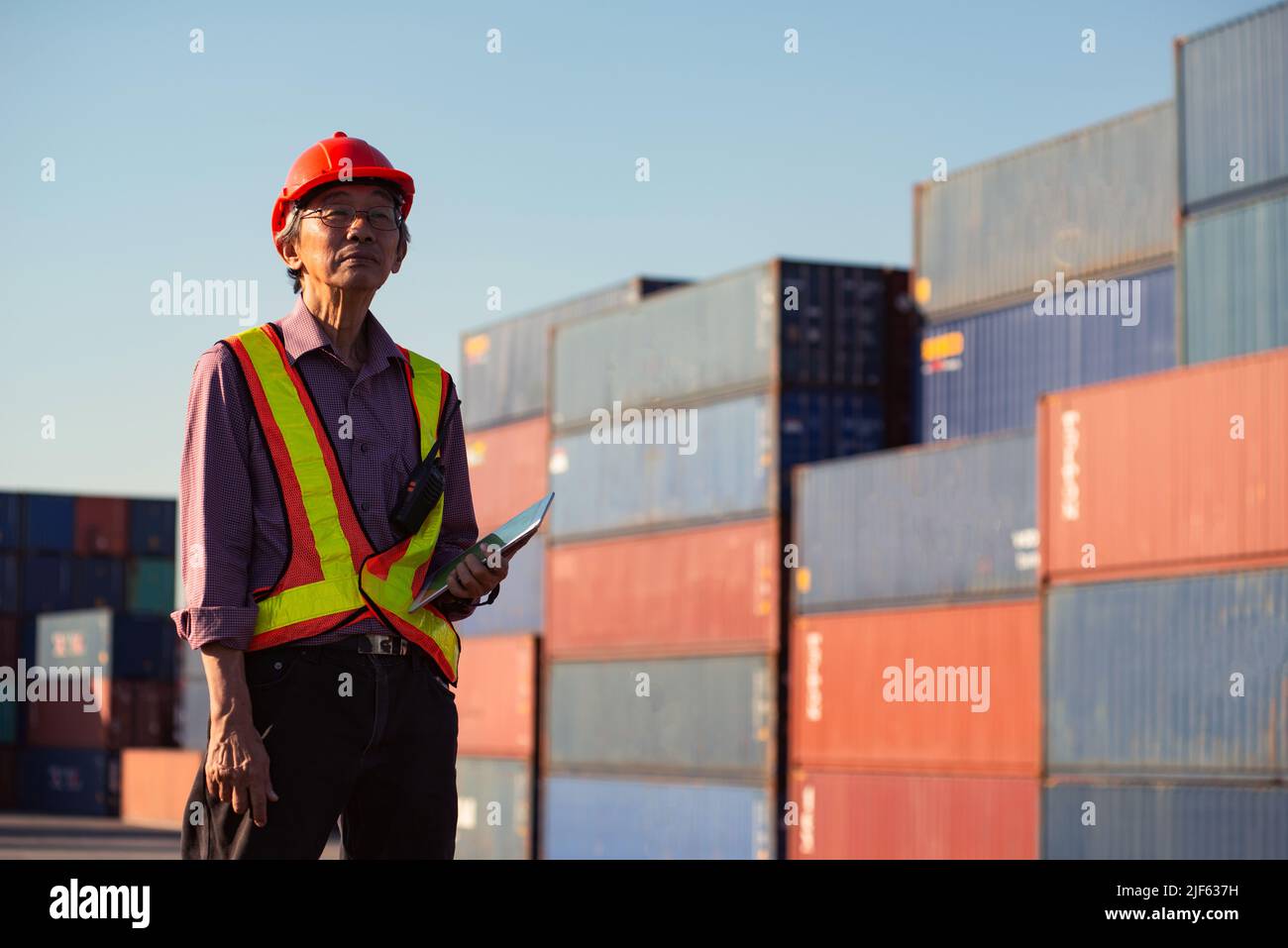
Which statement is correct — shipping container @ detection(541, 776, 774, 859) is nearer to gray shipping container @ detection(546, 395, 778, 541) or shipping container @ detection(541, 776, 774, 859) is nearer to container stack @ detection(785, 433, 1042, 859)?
container stack @ detection(785, 433, 1042, 859)

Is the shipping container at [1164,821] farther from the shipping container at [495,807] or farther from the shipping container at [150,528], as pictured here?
the shipping container at [150,528]

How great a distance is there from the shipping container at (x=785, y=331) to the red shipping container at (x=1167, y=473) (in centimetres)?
780

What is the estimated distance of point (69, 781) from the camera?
2849 inches

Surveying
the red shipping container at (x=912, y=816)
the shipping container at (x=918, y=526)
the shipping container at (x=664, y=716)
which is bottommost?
the red shipping container at (x=912, y=816)

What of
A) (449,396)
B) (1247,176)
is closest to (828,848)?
(1247,176)

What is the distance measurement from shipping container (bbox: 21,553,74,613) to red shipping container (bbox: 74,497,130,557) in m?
0.77

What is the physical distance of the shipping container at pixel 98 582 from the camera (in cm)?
7288

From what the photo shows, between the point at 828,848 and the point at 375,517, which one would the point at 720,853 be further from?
the point at 375,517

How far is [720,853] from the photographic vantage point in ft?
107

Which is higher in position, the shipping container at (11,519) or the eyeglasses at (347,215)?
the shipping container at (11,519)

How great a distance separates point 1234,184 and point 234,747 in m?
23.2

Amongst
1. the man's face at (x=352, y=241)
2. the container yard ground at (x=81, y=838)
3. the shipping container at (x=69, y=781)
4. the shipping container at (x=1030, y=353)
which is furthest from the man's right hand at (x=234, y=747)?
the shipping container at (x=69, y=781)
